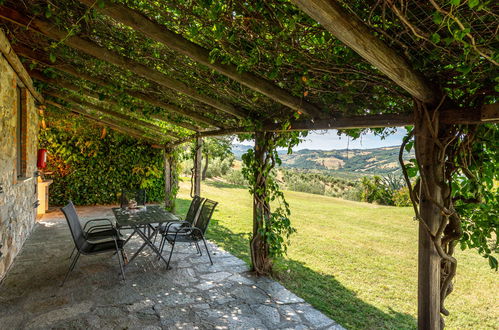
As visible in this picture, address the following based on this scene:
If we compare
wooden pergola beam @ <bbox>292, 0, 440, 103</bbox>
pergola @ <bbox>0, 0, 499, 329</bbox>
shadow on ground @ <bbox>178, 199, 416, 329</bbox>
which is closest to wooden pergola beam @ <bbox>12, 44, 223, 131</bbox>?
pergola @ <bbox>0, 0, 499, 329</bbox>

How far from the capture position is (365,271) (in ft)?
13.4

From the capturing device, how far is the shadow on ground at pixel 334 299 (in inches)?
106

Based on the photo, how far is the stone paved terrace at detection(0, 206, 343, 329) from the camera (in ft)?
8.18

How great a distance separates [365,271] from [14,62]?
5.49m

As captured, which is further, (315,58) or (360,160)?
(360,160)

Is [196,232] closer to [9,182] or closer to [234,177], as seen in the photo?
[9,182]

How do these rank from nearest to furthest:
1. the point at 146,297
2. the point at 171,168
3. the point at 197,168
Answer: the point at 146,297 → the point at 197,168 → the point at 171,168

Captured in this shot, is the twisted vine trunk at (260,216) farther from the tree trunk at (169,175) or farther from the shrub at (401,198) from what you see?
the shrub at (401,198)

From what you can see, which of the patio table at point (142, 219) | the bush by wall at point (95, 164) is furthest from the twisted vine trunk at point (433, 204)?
the bush by wall at point (95, 164)

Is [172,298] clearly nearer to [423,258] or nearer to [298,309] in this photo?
[298,309]

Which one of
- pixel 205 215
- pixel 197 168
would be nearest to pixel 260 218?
pixel 205 215

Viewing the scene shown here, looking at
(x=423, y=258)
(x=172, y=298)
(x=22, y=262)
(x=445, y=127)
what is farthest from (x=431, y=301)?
(x=22, y=262)

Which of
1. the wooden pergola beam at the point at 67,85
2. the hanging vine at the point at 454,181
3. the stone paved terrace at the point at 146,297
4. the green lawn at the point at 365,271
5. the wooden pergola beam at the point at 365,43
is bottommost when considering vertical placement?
the green lawn at the point at 365,271

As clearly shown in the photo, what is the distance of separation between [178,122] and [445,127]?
3.99 meters
